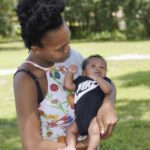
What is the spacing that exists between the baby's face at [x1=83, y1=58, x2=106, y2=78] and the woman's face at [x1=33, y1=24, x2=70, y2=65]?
33cm

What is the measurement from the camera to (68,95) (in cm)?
278

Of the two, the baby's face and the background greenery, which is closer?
the baby's face

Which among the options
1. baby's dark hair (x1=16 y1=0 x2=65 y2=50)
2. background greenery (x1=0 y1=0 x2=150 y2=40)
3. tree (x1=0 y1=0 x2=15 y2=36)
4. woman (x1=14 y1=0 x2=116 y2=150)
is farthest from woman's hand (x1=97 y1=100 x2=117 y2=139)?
background greenery (x1=0 y1=0 x2=150 y2=40)

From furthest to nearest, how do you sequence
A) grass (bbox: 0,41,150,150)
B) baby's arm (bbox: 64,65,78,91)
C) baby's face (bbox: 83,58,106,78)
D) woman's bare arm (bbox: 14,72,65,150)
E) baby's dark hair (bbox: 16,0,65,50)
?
grass (bbox: 0,41,150,150) → baby's face (bbox: 83,58,106,78) → baby's arm (bbox: 64,65,78,91) → woman's bare arm (bbox: 14,72,65,150) → baby's dark hair (bbox: 16,0,65,50)

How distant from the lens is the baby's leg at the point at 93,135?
8.66 ft

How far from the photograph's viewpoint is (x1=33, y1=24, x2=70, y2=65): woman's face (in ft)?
8.17

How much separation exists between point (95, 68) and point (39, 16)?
2.14 ft

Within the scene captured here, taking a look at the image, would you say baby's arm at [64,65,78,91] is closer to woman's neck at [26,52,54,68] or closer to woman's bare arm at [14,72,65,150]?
woman's neck at [26,52,54,68]

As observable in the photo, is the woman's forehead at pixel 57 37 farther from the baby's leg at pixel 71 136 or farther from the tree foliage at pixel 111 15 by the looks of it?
the tree foliage at pixel 111 15

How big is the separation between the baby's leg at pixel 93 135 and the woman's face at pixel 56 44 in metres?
0.38

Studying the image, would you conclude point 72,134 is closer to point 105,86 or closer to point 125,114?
point 105,86

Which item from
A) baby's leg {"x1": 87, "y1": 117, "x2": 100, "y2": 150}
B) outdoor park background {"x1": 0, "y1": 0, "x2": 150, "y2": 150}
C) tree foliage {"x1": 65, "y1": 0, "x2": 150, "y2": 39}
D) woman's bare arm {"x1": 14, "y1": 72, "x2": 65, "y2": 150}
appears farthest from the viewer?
tree foliage {"x1": 65, "y1": 0, "x2": 150, "y2": 39}

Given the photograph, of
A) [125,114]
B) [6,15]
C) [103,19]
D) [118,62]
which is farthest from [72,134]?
[103,19]

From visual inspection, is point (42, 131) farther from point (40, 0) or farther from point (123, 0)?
point (123, 0)
